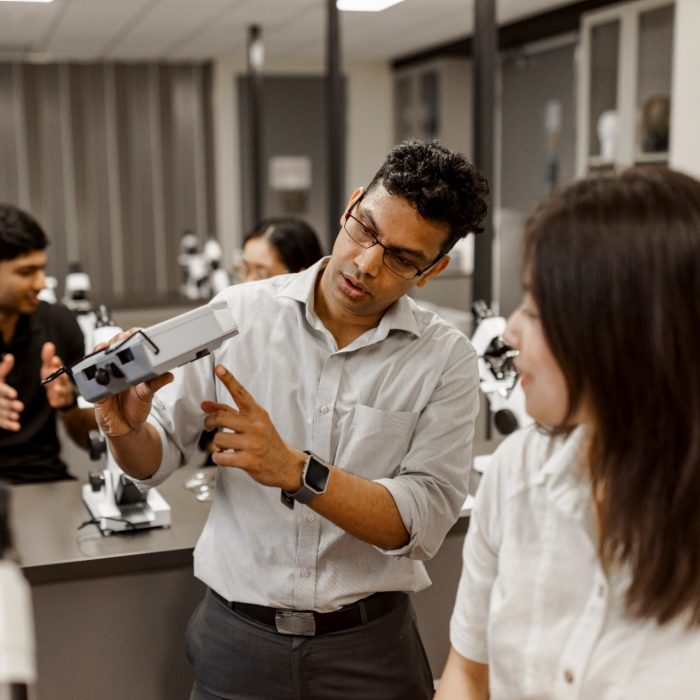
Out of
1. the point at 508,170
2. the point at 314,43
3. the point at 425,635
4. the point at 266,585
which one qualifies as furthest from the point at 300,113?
the point at 266,585

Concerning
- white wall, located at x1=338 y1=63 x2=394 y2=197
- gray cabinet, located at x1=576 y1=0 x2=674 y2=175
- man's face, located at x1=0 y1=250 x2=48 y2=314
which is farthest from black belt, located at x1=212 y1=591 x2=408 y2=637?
white wall, located at x1=338 y1=63 x2=394 y2=197

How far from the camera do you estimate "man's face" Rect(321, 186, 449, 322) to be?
1287 millimetres

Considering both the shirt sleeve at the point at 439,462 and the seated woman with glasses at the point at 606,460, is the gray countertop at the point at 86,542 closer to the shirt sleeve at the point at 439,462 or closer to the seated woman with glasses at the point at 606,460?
the shirt sleeve at the point at 439,462

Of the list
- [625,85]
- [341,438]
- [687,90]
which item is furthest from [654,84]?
[341,438]

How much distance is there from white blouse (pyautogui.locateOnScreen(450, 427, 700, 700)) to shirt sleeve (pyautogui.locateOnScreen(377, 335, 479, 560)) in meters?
0.27

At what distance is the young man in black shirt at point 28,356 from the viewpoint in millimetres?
2385

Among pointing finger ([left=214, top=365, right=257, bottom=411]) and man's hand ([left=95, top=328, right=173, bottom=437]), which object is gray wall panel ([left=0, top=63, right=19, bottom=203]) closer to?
man's hand ([left=95, top=328, right=173, bottom=437])

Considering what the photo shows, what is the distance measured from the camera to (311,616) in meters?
1.29

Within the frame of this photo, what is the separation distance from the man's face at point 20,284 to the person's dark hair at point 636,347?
187 centimetres

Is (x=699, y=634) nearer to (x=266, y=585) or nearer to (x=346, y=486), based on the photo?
(x=346, y=486)

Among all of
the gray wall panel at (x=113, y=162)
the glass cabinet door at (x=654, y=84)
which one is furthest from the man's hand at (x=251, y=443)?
the gray wall panel at (x=113, y=162)

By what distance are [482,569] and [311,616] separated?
0.41 metres

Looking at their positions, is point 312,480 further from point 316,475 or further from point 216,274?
point 216,274

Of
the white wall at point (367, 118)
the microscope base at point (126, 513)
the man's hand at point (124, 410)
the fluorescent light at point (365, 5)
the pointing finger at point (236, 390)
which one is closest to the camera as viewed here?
the pointing finger at point (236, 390)
